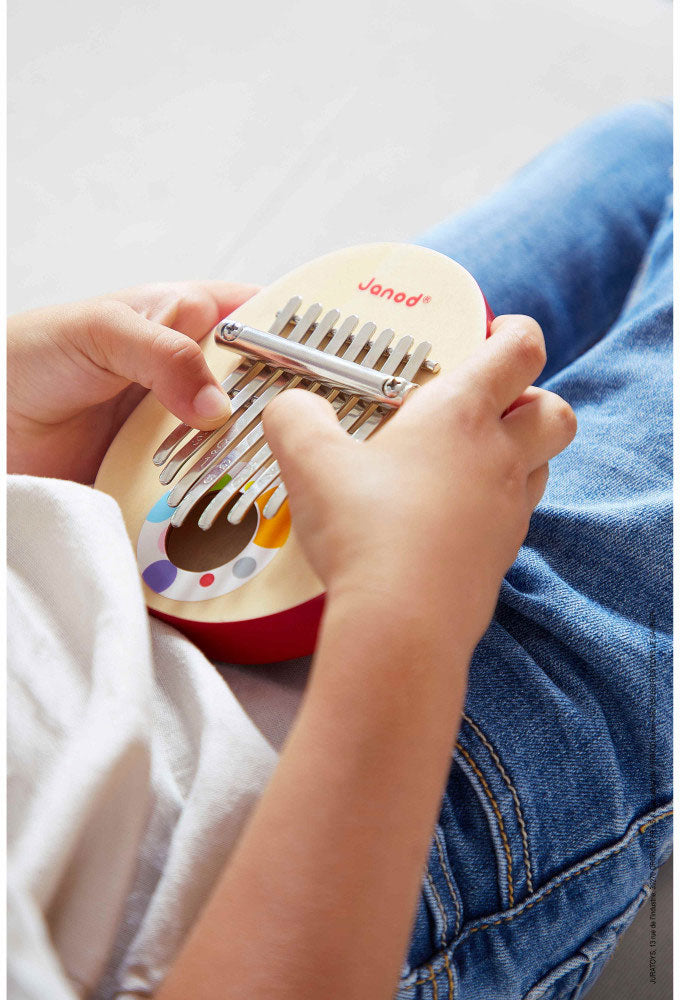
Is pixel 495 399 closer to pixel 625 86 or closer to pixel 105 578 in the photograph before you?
pixel 105 578

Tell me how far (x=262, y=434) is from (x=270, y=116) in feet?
2.76

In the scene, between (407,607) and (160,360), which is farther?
(160,360)

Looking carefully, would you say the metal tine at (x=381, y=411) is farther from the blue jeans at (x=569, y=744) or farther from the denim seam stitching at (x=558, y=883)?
the denim seam stitching at (x=558, y=883)

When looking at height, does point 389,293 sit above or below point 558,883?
above

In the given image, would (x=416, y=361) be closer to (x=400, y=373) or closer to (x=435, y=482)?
(x=400, y=373)

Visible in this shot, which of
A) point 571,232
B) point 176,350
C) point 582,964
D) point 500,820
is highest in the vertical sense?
point 176,350

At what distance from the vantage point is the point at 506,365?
424mm

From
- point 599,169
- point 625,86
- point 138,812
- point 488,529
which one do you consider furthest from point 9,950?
point 625,86

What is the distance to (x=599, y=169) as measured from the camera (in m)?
0.74

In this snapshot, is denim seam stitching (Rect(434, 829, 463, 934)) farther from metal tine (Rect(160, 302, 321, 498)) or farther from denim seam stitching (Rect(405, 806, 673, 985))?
metal tine (Rect(160, 302, 321, 498))

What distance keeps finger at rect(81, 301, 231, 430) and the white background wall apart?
0.57 m

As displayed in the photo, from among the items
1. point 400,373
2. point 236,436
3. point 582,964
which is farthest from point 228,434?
point 582,964

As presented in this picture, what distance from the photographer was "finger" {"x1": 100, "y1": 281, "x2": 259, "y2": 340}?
56cm

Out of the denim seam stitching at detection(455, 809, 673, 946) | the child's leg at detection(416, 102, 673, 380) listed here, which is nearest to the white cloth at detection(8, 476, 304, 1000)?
the denim seam stitching at detection(455, 809, 673, 946)
